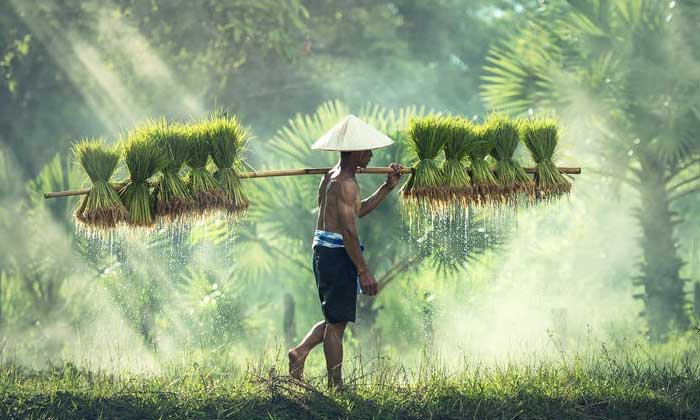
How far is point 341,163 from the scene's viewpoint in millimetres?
7348

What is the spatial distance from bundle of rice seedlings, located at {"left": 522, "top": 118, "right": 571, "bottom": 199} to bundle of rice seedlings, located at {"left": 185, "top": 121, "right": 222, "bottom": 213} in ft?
7.07

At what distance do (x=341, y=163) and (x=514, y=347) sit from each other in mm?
4689

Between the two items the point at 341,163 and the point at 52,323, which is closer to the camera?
the point at 341,163

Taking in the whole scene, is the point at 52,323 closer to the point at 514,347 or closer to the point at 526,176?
the point at 514,347

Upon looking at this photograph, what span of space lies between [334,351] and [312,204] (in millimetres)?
4372

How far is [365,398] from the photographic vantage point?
278 inches

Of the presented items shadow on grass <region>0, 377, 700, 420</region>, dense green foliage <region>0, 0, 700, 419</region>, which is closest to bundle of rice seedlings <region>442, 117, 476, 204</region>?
dense green foliage <region>0, 0, 700, 419</region>

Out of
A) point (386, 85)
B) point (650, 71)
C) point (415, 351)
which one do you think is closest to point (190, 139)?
point (415, 351)

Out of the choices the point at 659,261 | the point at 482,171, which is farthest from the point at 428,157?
the point at 659,261

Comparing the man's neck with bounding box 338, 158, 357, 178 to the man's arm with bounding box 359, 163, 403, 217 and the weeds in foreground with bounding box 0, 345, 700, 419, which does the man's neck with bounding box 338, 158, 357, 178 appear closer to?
the man's arm with bounding box 359, 163, 403, 217

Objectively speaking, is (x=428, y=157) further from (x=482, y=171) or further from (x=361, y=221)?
(x=361, y=221)

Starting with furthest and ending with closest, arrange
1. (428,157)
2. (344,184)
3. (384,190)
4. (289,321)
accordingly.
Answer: (289,321) → (428,157) → (384,190) → (344,184)

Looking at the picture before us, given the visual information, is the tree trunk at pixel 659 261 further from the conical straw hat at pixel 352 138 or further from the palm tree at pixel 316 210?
the conical straw hat at pixel 352 138

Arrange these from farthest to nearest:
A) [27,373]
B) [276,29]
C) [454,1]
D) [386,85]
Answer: [454,1]
[386,85]
[276,29]
[27,373]
